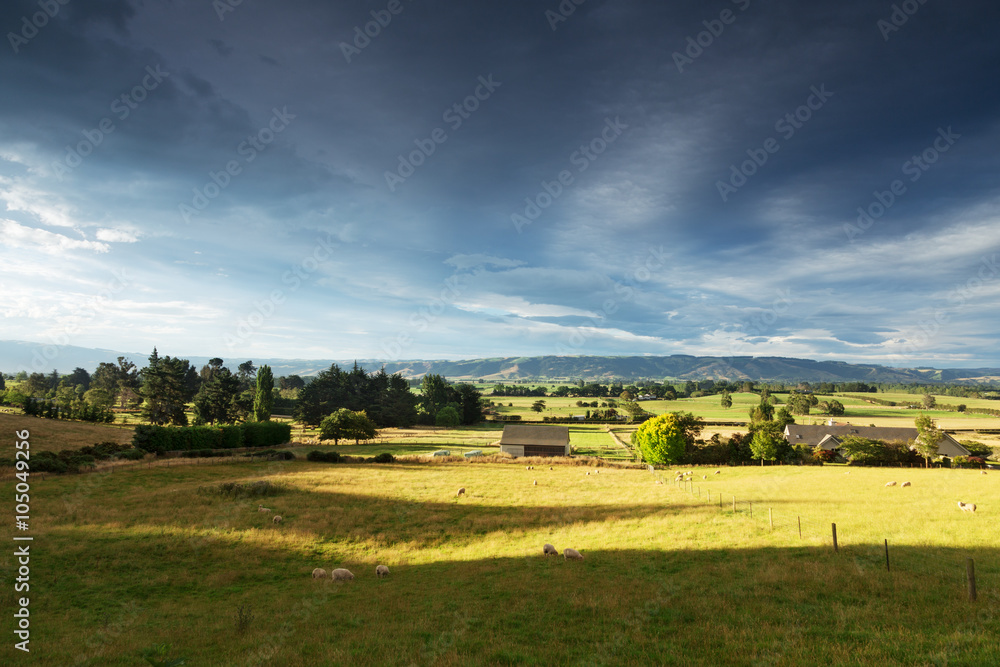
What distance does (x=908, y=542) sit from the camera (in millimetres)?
21000

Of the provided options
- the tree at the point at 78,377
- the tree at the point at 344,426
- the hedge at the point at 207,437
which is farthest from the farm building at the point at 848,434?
the tree at the point at 78,377

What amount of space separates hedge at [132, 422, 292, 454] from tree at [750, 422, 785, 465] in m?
84.5

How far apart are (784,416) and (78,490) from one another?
122475 mm

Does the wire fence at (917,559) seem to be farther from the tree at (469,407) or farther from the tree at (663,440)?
the tree at (469,407)

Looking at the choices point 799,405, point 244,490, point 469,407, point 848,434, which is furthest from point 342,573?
point 799,405

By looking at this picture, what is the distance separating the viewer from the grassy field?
11.3 metres

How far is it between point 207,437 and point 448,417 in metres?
68.6

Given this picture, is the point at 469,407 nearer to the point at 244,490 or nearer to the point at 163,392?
the point at 163,392

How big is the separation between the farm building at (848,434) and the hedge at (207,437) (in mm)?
99460

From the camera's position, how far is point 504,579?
18.0m

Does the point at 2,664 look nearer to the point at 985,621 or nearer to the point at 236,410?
the point at 985,621

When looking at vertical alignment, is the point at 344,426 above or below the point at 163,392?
below

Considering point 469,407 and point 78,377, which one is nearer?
point 469,407

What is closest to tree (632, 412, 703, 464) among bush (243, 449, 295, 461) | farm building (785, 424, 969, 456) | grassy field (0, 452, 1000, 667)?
grassy field (0, 452, 1000, 667)
